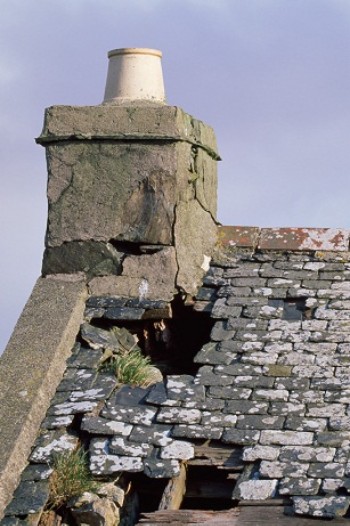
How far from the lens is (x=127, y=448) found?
31.1 ft

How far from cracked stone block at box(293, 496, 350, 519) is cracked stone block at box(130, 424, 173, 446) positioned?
1.07 m

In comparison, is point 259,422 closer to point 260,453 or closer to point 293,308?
point 260,453

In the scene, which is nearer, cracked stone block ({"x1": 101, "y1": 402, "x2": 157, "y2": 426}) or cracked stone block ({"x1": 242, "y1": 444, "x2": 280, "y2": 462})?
cracked stone block ({"x1": 242, "y1": 444, "x2": 280, "y2": 462})

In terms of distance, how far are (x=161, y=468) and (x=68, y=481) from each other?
60 centimetres

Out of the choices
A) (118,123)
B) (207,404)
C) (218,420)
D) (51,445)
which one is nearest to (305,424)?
(218,420)

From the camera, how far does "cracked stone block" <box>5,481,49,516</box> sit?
30.0ft

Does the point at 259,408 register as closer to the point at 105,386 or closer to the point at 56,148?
the point at 105,386

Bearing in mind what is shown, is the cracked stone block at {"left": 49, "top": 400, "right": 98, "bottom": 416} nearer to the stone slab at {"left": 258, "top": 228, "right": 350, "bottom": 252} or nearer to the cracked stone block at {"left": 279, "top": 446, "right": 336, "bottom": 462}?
the cracked stone block at {"left": 279, "top": 446, "right": 336, "bottom": 462}

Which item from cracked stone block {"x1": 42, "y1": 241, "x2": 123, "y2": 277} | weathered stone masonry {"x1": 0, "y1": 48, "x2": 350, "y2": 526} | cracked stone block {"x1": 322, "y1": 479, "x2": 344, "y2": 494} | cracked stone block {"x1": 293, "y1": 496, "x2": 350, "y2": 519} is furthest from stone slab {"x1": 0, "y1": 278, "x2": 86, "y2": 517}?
cracked stone block {"x1": 322, "y1": 479, "x2": 344, "y2": 494}

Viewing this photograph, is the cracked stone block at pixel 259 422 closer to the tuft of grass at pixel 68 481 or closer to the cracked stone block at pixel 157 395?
the cracked stone block at pixel 157 395

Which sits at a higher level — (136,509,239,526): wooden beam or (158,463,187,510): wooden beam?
(158,463,187,510): wooden beam

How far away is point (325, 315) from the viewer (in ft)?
34.3

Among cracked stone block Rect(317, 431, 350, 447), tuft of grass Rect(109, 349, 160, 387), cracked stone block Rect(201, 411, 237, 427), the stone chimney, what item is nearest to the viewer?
cracked stone block Rect(317, 431, 350, 447)

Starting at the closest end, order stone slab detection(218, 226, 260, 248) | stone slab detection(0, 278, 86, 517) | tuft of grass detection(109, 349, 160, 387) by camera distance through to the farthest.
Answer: stone slab detection(0, 278, 86, 517) → tuft of grass detection(109, 349, 160, 387) → stone slab detection(218, 226, 260, 248)
